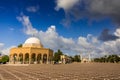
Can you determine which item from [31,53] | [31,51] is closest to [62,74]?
[31,51]

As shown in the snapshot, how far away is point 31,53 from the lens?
63000 millimetres

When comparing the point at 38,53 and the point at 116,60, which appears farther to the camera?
the point at 116,60

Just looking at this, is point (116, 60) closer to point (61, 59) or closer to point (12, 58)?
point (61, 59)

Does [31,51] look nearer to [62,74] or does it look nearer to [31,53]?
[31,53]

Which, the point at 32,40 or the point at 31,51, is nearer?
the point at 31,51

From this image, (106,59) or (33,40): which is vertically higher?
(33,40)

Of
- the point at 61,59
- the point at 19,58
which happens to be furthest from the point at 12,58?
the point at 61,59

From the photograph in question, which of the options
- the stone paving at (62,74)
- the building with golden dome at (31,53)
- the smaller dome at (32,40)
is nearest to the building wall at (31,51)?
the building with golden dome at (31,53)

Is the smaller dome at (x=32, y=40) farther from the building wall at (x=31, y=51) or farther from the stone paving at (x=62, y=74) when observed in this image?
the stone paving at (x=62, y=74)

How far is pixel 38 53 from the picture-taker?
64.2 metres

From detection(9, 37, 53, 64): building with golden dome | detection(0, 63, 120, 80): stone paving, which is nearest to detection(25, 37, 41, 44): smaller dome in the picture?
detection(9, 37, 53, 64): building with golden dome

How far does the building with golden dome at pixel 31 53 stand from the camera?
63.5 metres

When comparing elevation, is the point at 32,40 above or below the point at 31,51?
above

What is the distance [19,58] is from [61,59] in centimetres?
1994
